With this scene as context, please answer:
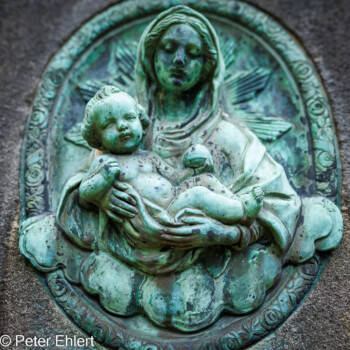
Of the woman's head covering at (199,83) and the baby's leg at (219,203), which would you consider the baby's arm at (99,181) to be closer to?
the baby's leg at (219,203)

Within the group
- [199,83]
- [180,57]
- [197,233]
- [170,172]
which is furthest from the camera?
[199,83]

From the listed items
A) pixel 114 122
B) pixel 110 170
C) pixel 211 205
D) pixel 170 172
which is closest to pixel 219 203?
pixel 211 205

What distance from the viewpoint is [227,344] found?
2721 mm

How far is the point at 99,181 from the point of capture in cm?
269

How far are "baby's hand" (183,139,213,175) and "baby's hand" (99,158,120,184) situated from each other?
0.35 m

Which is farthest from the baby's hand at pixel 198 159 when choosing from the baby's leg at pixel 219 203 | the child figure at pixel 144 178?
the baby's leg at pixel 219 203

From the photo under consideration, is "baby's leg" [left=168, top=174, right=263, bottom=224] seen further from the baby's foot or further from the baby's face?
the baby's face

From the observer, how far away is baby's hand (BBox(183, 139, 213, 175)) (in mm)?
2777

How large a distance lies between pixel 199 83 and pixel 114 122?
27.7 inches

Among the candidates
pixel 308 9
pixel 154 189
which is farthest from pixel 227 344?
pixel 308 9

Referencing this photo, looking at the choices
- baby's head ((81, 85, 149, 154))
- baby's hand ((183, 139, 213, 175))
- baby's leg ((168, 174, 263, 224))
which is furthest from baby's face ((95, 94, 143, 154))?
baby's leg ((168, 174, 263, 224))

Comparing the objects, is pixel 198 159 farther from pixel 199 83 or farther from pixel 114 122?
pixel 199 83

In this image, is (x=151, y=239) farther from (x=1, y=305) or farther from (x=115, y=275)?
(x=1, y=305)

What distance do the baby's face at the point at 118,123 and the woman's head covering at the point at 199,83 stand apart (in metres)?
0.32
